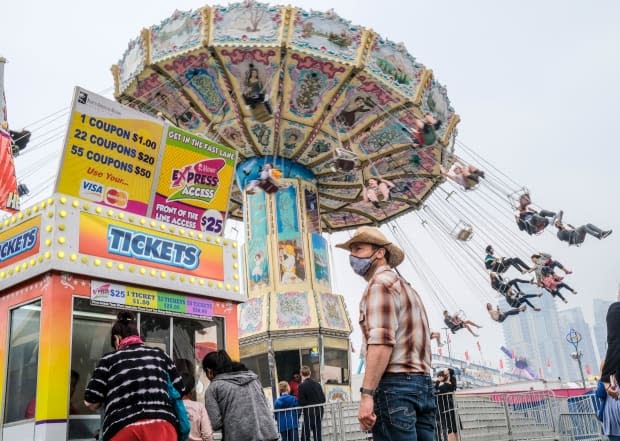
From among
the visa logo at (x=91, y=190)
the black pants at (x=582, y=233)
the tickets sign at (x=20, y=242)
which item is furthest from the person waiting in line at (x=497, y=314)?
the tickets sign at (x=20, y=242)

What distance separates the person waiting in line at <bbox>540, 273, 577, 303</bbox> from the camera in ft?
60.2

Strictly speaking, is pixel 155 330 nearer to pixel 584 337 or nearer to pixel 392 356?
pixel 392 356

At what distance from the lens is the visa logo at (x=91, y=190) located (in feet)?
22.9

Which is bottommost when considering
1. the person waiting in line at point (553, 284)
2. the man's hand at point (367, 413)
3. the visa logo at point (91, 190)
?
the man's hand at point (367, 413)

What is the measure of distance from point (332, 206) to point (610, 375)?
19605 mm

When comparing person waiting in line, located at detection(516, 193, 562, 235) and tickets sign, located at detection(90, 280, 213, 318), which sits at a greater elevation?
person waiting in line, located at detection(516, 193, 562, 235)

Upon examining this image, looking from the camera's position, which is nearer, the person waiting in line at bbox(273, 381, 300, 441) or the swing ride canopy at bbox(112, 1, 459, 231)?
the person waiting in line at bbox(273, 381, 300, 441)

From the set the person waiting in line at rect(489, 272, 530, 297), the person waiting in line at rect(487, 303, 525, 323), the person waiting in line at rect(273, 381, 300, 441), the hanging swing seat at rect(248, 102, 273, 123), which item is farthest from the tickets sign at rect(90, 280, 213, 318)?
the person waiting in line at rect(487, 303, 525, 323)

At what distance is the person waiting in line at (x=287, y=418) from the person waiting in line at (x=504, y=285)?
11548 millimetres

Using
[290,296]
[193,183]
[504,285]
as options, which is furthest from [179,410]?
[504,285]

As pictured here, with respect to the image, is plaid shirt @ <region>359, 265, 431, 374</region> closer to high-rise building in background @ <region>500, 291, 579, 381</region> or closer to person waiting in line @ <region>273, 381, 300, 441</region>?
person waiting in line @ <region>273, 381, 300, 441</region>

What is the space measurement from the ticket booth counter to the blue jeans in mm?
3377

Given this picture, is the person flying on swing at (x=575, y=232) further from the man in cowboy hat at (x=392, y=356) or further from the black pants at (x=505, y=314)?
the man in cowboy hat at (x=392, y=356)

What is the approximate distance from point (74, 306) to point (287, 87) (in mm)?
13105
